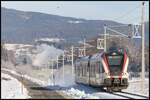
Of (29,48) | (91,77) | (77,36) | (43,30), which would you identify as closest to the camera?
(91,77)

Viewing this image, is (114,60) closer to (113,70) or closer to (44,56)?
(113,70)

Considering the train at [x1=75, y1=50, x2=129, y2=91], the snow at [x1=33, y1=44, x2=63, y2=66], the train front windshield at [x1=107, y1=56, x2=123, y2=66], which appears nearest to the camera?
the train at [x1=75, y1=50, x2=129, y2=91]

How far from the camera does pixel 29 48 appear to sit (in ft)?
415

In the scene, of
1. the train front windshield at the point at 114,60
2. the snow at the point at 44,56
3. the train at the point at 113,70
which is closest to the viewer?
the train at the point at 113,70

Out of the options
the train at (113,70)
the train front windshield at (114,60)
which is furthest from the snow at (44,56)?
the train front windshield at (114,60)

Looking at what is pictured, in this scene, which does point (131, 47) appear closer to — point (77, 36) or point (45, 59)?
point (45, 59)

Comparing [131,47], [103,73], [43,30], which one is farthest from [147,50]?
[43,30]

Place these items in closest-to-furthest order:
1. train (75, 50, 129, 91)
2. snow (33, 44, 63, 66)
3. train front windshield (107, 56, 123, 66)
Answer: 1. train (75, 50, 129, 91)
2. train front windshield (107, 56, 123, 66)
3. snow (33, 44, 63, 66)

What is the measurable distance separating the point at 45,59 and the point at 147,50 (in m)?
25.0

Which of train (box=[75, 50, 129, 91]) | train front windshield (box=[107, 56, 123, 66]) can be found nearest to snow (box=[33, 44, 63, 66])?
train (box=[75, 50, 129, 91])

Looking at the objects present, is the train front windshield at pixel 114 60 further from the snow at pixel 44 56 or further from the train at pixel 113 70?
the snow at pixel 44 56

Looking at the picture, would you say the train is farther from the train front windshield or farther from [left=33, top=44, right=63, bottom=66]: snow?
[left=33, top=44, right=63, bottom=66]: snow

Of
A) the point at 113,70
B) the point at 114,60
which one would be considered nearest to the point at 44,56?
the point at 114,60

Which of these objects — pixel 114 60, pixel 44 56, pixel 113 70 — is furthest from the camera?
pixel 44 56
